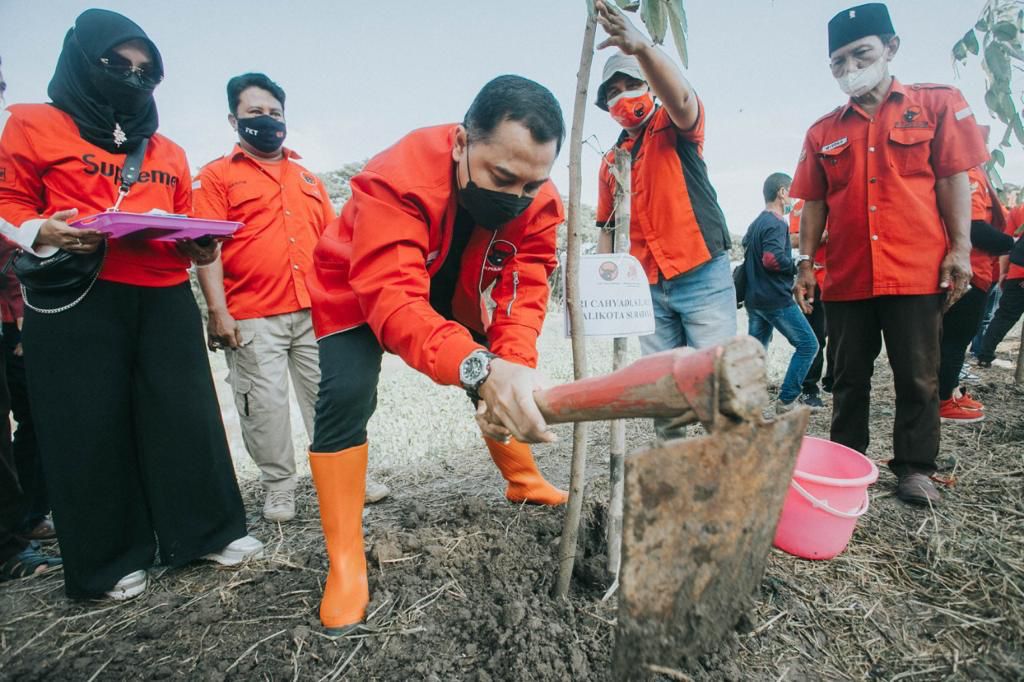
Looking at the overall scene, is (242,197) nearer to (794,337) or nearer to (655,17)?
(655,17)

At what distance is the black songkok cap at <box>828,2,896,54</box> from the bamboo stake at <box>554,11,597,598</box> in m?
1.88

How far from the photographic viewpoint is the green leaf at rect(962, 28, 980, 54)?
3.45 meters

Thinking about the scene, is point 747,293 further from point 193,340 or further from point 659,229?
point 193,340

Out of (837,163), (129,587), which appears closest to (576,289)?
(837,163)

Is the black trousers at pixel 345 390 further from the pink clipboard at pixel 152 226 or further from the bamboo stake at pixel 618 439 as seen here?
the bamboo stake at pixel 618 439

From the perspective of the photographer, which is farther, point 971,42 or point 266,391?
point 971,42

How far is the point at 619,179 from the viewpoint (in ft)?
5.89

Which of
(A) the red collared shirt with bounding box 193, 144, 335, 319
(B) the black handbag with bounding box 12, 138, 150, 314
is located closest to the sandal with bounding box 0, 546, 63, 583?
(B) the black handbag with bounding box 12, 138, 150, 314

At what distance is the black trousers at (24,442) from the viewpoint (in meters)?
2.57

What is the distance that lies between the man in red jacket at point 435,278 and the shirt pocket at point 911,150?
1.75 metres

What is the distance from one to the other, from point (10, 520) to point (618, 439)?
8.77 ft

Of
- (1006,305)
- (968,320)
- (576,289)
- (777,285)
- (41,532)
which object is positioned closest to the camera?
(576,289)

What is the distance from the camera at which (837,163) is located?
2613 mm

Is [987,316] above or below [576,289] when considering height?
below
